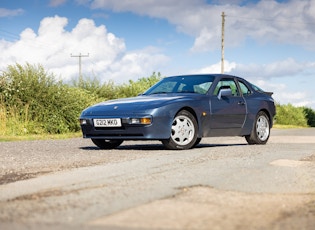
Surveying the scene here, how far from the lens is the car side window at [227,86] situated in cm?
1154

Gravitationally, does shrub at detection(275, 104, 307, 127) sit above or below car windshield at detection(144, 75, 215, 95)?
below

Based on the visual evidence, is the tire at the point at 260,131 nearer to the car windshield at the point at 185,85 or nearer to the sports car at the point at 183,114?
the sports car at the point at 183,114

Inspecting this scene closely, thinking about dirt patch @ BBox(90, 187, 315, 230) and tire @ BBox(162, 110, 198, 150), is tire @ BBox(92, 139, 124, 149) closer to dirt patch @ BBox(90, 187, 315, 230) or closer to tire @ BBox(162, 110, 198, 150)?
tire @ BBox(162, 110, 198, 150)

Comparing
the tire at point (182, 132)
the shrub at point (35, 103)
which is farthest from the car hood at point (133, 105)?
the shrub at point (35, 103)

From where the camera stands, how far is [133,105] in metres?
10.3

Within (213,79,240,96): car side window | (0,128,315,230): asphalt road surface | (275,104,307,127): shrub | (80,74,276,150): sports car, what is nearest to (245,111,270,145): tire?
(80,74,276,150): sports car

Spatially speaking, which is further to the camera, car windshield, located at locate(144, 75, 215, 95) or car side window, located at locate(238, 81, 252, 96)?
car side window, located at locate(238, 81, 252, 96)

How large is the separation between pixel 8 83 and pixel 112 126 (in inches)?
386

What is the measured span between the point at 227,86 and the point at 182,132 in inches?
72.5

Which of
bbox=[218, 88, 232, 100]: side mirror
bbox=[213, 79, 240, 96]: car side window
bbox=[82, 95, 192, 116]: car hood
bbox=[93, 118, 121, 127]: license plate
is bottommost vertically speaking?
bbox=[93, 118, 121, 127]: license plate

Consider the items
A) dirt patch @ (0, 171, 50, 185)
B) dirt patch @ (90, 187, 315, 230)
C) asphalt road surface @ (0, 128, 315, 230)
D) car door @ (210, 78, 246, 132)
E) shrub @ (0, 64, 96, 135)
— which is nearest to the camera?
dirt patch @ (90, 187, 315, 230)

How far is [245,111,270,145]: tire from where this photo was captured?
1223cm

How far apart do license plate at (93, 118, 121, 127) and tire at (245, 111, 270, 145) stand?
10.8 feet

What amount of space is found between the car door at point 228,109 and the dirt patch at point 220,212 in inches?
220
